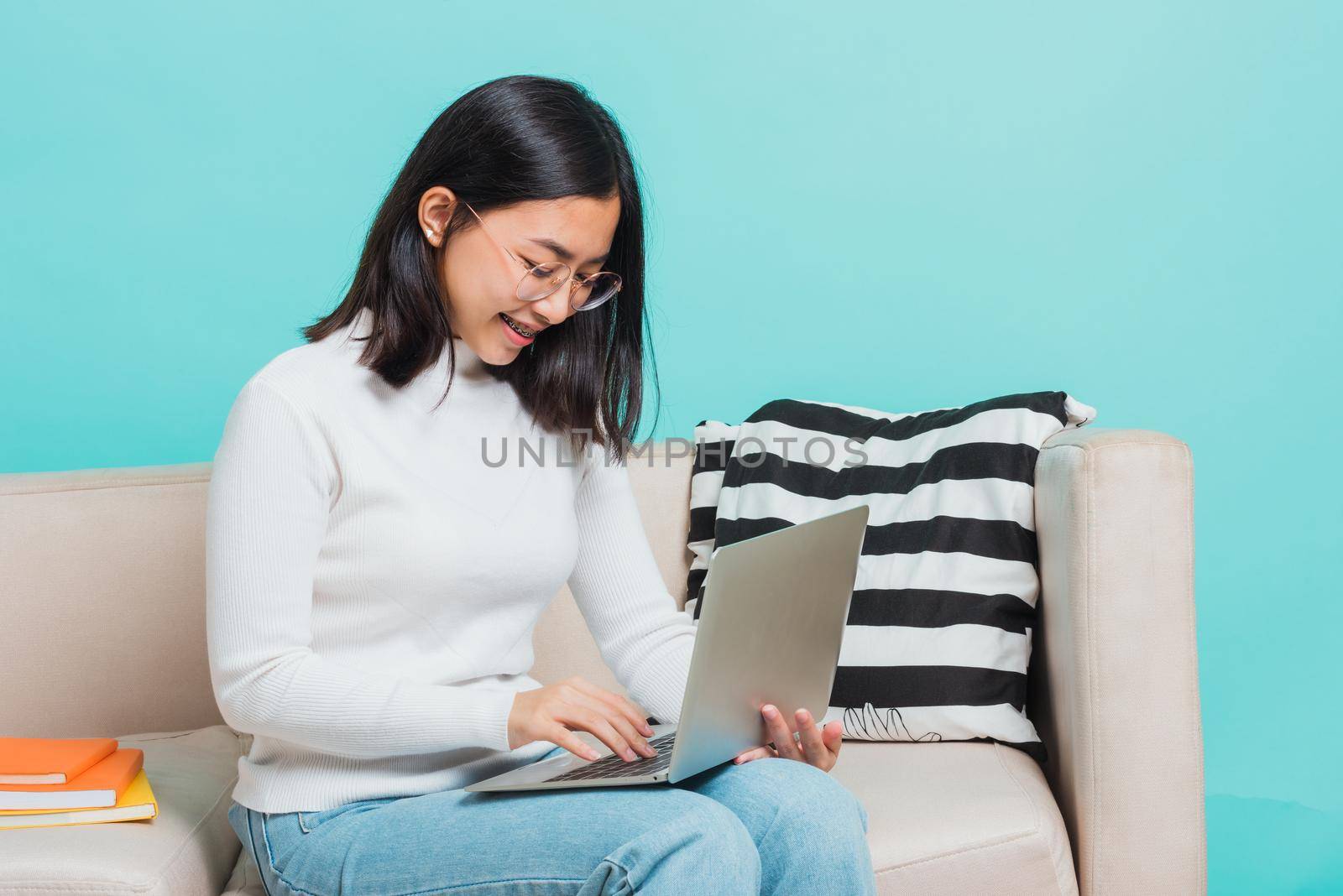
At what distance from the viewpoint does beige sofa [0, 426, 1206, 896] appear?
128 centimetres

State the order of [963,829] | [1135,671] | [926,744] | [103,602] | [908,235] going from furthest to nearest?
[908,235] → [103,602] → [926,744] → [1135,671] → [963,829]

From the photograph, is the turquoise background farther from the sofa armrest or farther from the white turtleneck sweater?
the white turtleneck sweater

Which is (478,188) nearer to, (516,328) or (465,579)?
(516,328)

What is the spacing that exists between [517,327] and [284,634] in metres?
0.38

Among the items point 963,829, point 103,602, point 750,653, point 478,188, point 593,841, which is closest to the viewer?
point 593,841

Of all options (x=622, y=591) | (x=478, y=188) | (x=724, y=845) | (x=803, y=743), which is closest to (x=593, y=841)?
(x=724, y=845)

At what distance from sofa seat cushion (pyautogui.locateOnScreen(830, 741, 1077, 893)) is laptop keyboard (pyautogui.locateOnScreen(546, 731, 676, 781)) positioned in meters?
0.29

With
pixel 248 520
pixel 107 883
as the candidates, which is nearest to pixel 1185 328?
pixel 248 520

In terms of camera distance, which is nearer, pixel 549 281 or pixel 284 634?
pixel 284 634

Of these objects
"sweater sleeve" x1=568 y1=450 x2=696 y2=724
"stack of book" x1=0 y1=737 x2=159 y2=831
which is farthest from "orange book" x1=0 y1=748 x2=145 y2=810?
"sweater sleeve" x1=568 y1=450 x2=696 y2=724

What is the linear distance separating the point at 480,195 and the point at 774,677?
1.77ft

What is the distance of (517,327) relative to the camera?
49.3 inches

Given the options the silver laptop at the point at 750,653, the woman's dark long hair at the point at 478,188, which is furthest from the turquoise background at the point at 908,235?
the silver laptop at the point at 750,653

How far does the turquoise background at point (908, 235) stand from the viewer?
2145 mm
